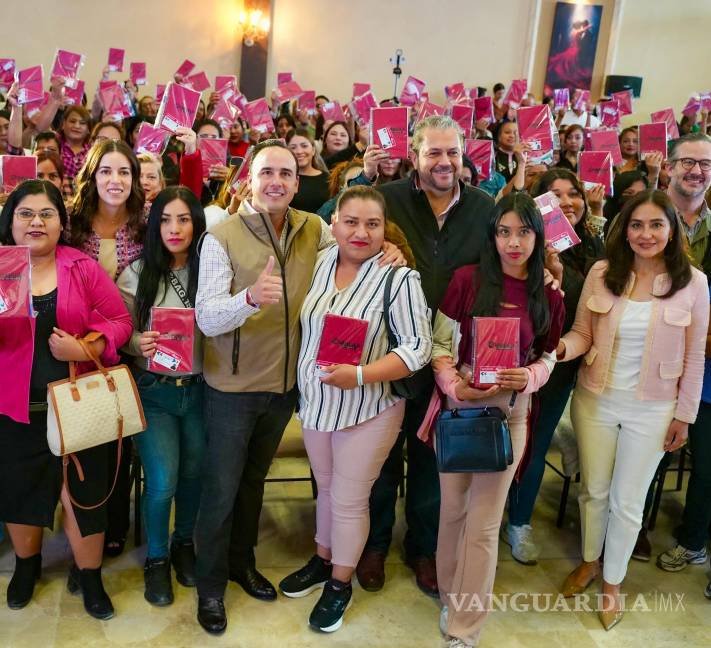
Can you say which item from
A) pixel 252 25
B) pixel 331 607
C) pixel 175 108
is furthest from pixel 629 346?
pixel 252 25

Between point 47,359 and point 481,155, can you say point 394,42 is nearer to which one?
point 481,155

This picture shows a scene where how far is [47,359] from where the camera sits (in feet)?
7.16

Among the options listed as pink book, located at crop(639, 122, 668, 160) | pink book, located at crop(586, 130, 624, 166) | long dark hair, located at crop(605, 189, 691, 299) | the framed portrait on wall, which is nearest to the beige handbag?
long dark hair, located at crop(605, 189, 691, 299)

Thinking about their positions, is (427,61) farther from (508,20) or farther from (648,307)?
(648,307)

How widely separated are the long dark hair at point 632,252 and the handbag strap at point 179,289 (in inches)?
60.6

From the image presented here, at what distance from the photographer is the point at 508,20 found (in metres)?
10.8

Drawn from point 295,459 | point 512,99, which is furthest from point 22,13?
point 295,459

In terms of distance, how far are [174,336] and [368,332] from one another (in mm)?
632

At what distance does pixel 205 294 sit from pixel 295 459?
5.99 ft

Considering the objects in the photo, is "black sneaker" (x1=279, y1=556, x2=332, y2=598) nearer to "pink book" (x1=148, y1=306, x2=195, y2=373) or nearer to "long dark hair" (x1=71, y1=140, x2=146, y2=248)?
"pink book" (x1=148, y1=306, x2=195, y2=373)

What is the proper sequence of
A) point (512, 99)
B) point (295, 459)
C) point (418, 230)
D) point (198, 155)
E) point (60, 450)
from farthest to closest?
point (512, 99) → point (295, 459) → point (198, 155) → point (418, 230) → point (60, 450)

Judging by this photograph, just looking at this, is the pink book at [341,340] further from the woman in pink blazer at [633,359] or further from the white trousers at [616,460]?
the white trousers at [616,460]

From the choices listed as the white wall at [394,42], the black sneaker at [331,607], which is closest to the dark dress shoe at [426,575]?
the black sneaker at [331,607]

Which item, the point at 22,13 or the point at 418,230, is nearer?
the point at 418,230
